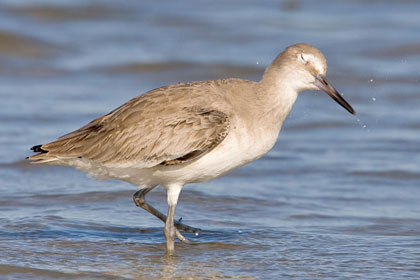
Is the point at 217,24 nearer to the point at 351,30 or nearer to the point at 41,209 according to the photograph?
the point at 351,30

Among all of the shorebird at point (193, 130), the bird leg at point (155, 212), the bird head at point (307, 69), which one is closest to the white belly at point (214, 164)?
the shorebird at point (193, 130)

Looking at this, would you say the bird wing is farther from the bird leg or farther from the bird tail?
the bird leg

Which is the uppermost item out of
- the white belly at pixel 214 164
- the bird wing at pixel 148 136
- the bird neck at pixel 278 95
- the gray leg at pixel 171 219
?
the bird neck at pixel 278 95

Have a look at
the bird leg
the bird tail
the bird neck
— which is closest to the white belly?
the bird neck

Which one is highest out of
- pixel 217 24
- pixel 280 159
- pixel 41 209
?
pixel 217 24

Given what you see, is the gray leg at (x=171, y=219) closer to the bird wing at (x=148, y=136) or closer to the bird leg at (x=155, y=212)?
the bird leg at (x=155, y=212)

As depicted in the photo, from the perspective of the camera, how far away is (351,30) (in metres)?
16.8

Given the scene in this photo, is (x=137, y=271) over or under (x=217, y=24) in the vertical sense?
under

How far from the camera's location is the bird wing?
23.9 feet

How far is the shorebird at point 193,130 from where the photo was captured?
287 inches

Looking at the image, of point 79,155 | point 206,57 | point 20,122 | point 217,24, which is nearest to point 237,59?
point 206,57

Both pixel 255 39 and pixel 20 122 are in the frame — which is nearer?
pixel 20 122

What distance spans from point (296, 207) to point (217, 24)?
8.79 meters

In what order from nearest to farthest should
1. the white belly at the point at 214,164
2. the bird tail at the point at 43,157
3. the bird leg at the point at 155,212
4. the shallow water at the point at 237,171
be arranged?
the white belly at the point at 214,164 < the shallow water at the point at 237,171 < the bird tail at the point at 43,157 < the bird leg at the point at 155,212
